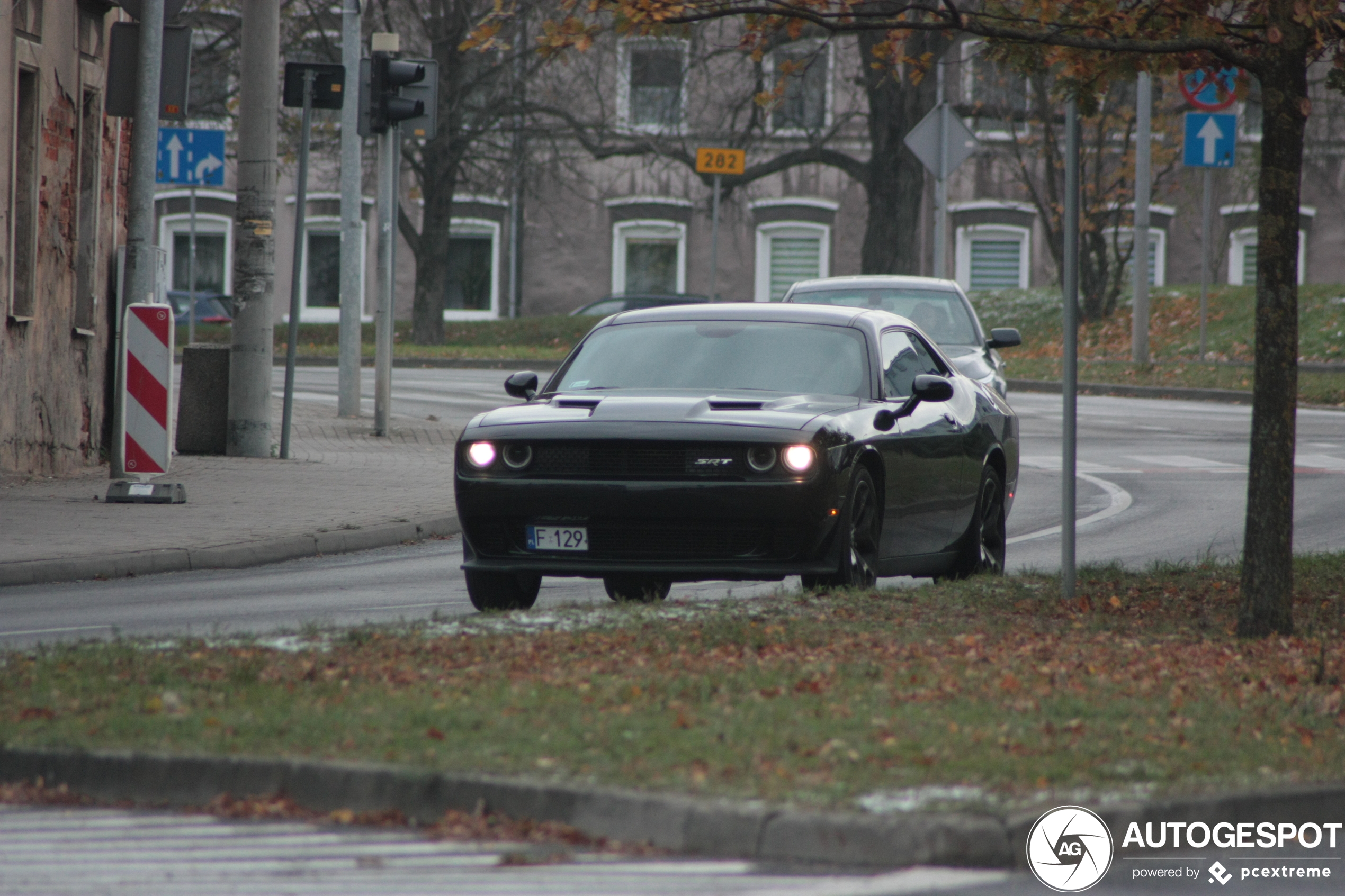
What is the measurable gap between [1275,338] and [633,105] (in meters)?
39.1

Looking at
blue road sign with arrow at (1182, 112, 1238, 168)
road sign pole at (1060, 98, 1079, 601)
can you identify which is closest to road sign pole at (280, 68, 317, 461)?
road sign pole at (1060, 98, 1079, 601)

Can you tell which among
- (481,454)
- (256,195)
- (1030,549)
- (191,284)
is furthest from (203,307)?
(481,454)

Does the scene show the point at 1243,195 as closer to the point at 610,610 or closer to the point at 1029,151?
the point at 1029,151

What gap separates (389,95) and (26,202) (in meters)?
4.06

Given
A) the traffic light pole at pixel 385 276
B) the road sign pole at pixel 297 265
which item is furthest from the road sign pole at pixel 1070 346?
the traffic light pole at pixel 385 276

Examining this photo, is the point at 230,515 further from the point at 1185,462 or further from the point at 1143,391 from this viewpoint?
the point at 1143,391

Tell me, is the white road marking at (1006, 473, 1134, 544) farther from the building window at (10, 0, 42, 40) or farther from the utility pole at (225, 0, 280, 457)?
the building window at (10, 0, 42, 40)

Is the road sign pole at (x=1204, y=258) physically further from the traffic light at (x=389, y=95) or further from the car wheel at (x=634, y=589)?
the car wheel at (x=634, y=589)

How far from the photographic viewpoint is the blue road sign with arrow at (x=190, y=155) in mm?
24656

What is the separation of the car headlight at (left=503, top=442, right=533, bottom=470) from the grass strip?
777mm

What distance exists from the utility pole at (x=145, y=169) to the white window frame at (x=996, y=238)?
3471cm

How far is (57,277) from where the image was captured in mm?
16562

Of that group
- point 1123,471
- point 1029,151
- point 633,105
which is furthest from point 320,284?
point 1123,471

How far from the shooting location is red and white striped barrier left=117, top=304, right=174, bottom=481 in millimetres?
13594
